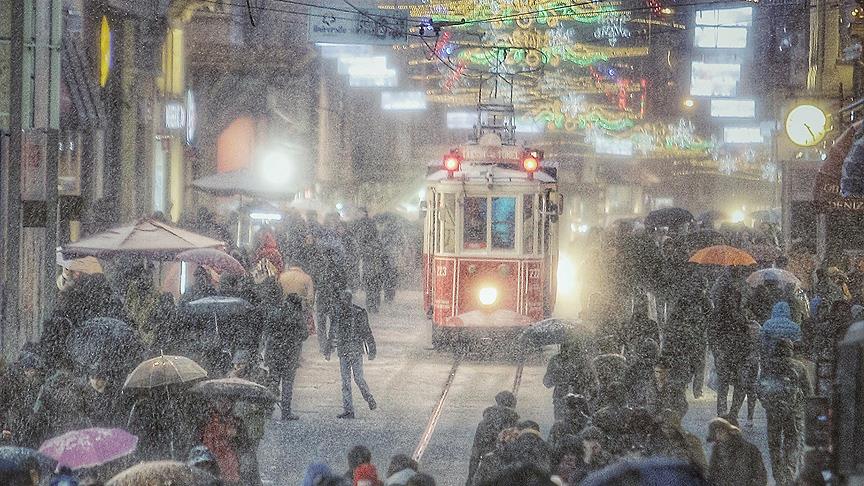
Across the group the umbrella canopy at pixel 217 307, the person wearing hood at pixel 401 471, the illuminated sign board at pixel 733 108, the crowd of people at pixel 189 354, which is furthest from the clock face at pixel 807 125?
the illuminated sign board at pixel 733 108

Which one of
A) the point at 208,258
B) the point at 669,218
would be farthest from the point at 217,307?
the point at 669,218

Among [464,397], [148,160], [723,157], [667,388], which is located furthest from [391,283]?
[723,157]

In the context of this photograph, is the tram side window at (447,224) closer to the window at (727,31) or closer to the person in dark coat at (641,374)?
the person in dark coat at (641,374)

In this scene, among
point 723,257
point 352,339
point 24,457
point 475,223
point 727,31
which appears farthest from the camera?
point 727,31

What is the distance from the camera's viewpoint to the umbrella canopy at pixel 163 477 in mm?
7230

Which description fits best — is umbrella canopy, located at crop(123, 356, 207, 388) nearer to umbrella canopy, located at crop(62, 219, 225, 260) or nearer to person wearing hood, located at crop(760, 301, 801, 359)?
person wearing hood, located at crop(760, 301, 801, 359)

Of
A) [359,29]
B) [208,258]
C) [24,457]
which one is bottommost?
[24,457]

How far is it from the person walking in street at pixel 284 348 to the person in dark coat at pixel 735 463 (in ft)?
23.5

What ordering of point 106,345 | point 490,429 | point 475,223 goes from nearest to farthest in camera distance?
point 490,429, point 106,345, point 475,223

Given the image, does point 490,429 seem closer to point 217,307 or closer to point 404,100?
point 217,307

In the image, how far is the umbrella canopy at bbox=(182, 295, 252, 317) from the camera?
51.5 feet

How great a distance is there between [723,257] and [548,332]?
7275 mm

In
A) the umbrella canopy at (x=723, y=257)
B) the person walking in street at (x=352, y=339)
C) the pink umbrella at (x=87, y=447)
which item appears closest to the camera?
the pink umbrella at (x=87, y=447)

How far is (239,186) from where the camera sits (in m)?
28.9
